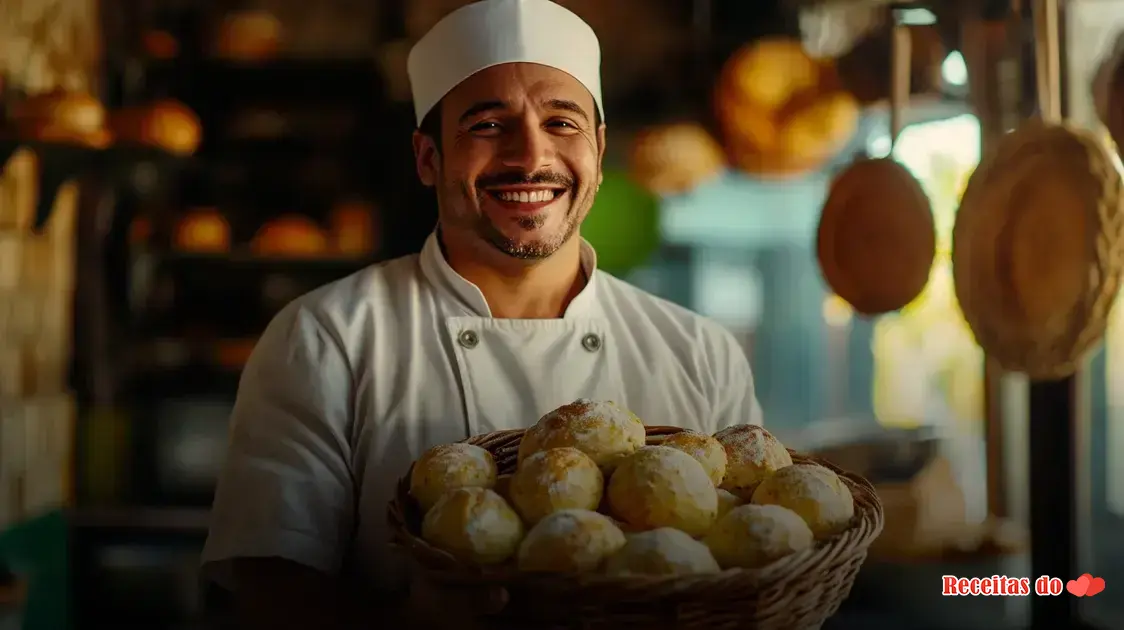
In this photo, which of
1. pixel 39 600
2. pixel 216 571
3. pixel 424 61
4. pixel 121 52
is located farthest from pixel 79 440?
pixel 424 61

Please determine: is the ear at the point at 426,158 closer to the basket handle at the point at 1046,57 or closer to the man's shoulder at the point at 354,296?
the man's shoulder at the point at 354,296

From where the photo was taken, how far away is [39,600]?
1345 mm

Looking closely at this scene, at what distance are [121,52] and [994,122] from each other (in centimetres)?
158

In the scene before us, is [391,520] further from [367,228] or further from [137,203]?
[367,228]

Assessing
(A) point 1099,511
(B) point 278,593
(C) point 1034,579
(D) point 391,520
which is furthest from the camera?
(A) point 1099,511

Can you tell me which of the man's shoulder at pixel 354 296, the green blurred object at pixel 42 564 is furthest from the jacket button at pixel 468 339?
the green blurred object at pixel 42 564

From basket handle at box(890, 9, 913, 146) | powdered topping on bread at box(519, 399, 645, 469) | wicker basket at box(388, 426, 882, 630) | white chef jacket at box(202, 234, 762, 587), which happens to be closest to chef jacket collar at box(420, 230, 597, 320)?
white chef jacket at box(202, 234, 762, 587)

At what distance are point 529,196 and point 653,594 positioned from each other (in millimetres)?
528

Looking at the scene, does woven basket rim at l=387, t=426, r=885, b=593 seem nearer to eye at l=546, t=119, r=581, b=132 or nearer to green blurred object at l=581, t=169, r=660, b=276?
eye at l=546, t=119, r=581, b=132

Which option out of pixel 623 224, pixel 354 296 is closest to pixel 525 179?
pixel 354 296

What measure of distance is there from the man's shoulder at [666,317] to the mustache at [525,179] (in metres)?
0.22

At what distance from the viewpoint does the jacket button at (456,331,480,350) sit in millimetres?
1169

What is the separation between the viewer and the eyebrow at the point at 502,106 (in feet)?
3.66

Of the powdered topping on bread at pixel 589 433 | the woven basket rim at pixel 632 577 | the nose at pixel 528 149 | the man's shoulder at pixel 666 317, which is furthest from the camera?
the man's shoulder at pixel 666 317
